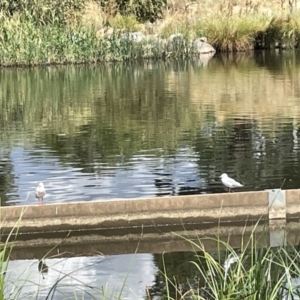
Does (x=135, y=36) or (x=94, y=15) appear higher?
(x=94, y=15)

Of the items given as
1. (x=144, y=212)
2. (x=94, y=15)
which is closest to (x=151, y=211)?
(x=144, y=212)

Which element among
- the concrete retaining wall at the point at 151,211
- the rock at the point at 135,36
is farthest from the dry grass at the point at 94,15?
the concrete retaining wall at the point at 151,211

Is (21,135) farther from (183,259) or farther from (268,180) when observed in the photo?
(183,259)

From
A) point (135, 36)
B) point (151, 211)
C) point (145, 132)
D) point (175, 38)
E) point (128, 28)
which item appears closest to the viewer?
point (151, 211)

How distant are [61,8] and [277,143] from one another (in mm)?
18194

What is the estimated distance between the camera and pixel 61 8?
28531 millimetres

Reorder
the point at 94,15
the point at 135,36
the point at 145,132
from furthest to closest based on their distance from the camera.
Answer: the point at 94,15, the point at 135,36, the point at 145,132

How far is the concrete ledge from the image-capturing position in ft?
23.3

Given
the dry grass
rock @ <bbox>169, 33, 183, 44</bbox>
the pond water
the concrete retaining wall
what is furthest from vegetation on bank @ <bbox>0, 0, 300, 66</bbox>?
the concrete retaining wall

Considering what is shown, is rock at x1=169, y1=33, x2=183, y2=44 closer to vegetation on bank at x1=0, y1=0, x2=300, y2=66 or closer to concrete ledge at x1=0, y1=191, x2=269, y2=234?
vegetation on bank at x1=0, y1=0, x2=300, y2=66

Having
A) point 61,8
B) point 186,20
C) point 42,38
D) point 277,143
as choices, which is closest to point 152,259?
point 277,143

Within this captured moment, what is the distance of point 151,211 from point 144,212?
0.07 m

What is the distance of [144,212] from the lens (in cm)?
718

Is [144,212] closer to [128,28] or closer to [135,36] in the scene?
[135,36]
